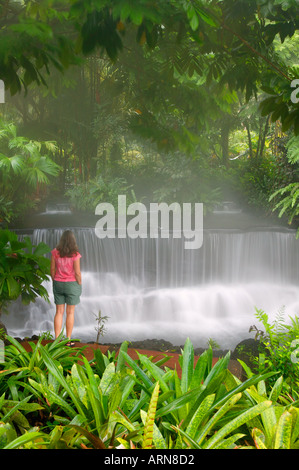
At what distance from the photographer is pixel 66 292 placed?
235 centimetres

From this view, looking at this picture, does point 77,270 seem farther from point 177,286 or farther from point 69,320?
point 177,286

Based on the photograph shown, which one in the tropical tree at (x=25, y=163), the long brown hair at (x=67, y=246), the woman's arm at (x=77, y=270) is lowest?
the woman's arm at (x=77, y=270)

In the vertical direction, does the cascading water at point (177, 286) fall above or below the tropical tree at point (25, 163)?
below

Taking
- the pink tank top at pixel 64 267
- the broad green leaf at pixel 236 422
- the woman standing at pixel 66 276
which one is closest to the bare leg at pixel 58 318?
the woman standing at pixel 66 276

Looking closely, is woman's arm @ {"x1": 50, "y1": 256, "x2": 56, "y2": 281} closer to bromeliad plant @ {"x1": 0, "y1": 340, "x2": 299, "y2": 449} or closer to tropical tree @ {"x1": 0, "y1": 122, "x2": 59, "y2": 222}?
tropical tree @ {"x1": 0, "y1": 122, "x2": 59, "y2": 222}

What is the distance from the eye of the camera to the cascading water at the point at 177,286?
8.61ft

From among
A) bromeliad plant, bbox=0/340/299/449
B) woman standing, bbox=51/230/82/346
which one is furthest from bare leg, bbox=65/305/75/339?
bromeliad plant, bbox=0/340/299/449

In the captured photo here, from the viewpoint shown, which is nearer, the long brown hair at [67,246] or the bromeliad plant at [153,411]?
the bromeliad plant at [153,411]

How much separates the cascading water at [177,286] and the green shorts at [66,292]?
0.94 feet

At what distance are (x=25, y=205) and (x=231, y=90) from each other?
145 centimetres

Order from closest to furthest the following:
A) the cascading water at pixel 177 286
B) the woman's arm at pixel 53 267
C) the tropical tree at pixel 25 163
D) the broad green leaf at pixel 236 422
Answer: the broad green leaf at pixel 236 422, the woman's arm at pixel 53 267, the tropical tree at pixel 25 163, the cascading water at pixel 177 286

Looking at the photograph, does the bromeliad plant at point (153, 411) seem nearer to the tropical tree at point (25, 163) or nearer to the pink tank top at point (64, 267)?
the pink tank top at point (64, 267)
